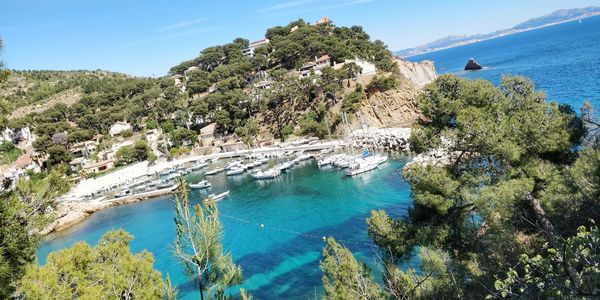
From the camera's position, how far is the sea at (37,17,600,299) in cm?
2114

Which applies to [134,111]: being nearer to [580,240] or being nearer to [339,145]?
[339,145]

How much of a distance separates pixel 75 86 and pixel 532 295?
409ft

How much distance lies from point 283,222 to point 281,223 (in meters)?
0.19

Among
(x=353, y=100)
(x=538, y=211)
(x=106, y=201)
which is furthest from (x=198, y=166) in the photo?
(x=538, y=211)

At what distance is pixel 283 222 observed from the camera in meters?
29.5

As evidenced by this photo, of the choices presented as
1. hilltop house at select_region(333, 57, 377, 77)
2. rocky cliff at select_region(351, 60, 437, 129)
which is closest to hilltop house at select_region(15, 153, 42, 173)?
rocky cliff at select_region(351, 60, 437, 129)

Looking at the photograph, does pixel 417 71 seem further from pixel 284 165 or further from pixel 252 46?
pixel 284 165

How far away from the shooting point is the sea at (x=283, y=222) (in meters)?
21.1

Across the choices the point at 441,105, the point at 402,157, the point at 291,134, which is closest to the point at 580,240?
the point at 441,105

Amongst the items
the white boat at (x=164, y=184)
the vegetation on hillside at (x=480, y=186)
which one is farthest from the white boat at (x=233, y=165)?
the vegetation on hillside at (x=480, y=186)

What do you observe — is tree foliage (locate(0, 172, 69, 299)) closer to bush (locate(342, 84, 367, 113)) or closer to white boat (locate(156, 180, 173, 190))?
white boat (locate(156, 180, 173, 190))

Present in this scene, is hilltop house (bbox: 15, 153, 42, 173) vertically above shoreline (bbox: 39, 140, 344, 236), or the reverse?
hilltop house (bbox: 15, 153, 42, 173)

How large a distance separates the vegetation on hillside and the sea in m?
2.69

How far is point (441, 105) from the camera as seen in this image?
1582 cm
